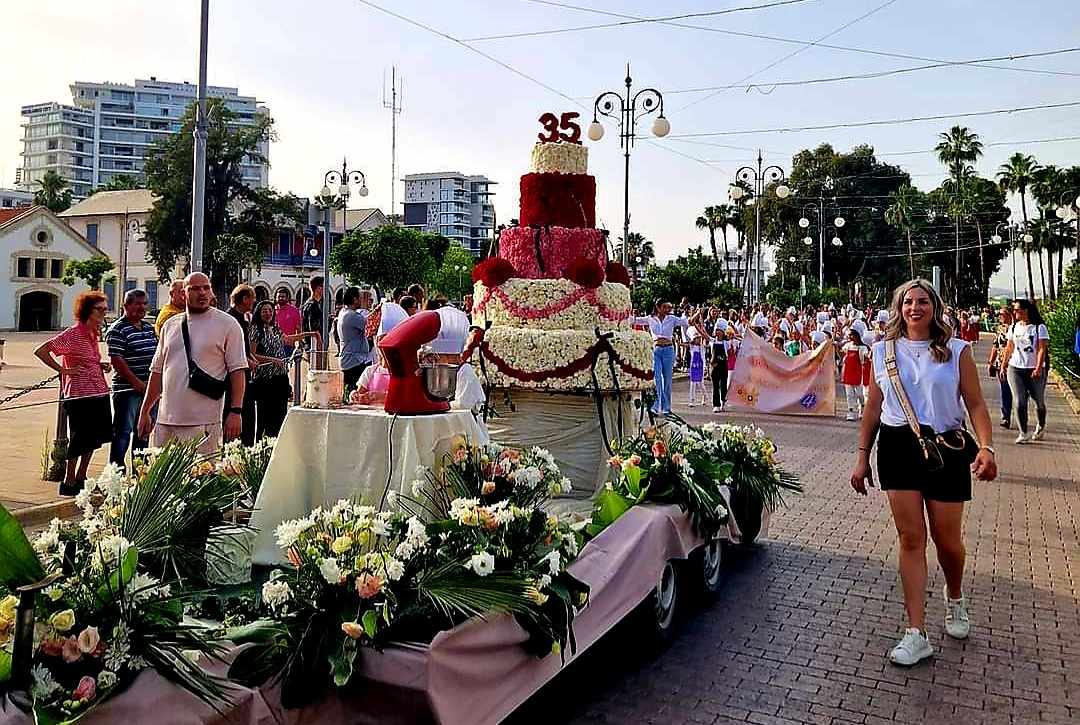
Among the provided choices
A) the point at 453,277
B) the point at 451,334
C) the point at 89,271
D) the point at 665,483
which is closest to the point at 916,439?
the point at 665,483

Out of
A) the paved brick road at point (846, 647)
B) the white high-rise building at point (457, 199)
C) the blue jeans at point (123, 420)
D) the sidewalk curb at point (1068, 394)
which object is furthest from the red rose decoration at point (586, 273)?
the white high-rise building at point (457, 199)

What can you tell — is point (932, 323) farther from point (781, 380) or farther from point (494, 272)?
point (781, 380)

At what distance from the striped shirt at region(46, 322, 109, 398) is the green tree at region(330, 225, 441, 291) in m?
54.0

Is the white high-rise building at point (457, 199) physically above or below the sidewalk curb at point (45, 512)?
above

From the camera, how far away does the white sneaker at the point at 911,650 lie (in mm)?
5062

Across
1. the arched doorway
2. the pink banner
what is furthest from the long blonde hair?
the arched doorway

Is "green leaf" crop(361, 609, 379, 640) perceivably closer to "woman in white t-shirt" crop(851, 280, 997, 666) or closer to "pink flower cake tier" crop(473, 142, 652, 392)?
"woman in white t-shirt" crop(851, 280, 997, 666)

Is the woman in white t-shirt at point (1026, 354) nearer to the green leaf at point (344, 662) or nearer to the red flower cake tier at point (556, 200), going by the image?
the red flower cake tier at point (556, 200)

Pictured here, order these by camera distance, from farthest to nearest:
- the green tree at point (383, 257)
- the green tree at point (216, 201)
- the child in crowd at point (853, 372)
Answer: the green tree at point (383, 257)
the green tree at point (216, 201)
the child in crowd at point (853, 372)

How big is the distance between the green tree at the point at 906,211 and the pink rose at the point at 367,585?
243ft

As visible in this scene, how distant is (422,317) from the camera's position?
16.9 feet

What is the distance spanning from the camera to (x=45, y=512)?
774cm

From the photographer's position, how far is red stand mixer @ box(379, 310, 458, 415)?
4.90 meters

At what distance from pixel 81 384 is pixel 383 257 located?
5487cm
